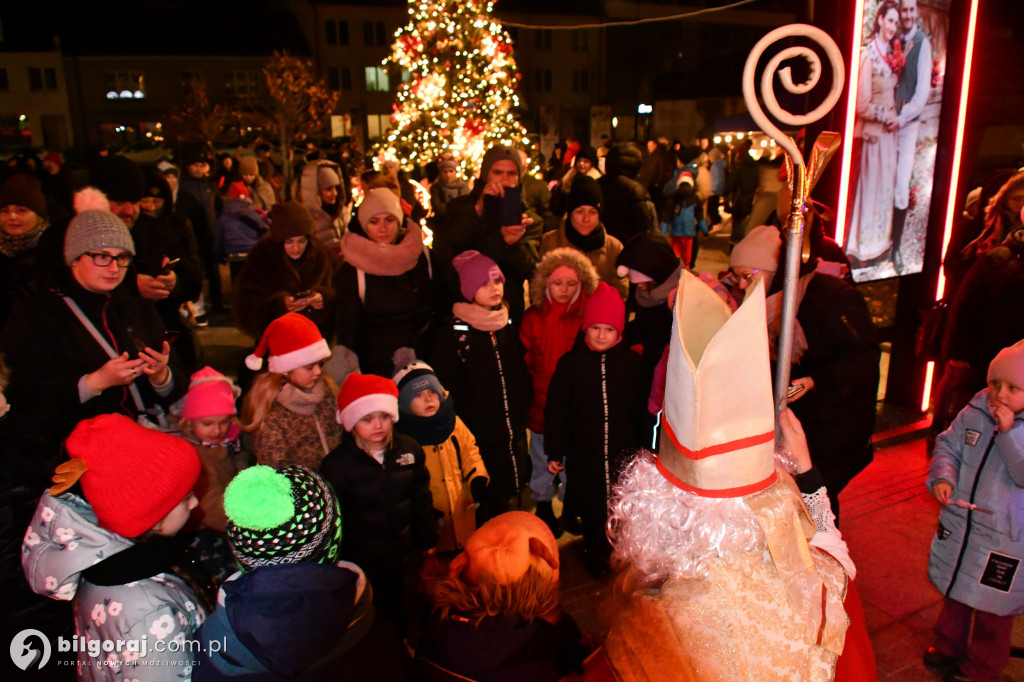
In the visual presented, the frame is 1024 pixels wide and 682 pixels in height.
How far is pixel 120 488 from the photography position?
7.04 ft

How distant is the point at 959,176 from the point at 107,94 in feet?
172

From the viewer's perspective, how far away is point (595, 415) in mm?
4055

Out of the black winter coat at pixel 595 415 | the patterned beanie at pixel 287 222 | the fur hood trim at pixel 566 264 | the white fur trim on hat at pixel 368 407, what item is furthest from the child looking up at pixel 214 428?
the fur hood trim at pixel 566 264

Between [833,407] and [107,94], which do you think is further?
[107,94]

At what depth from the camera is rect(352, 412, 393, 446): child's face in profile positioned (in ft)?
10.7

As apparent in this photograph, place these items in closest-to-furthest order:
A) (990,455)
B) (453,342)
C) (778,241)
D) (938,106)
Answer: (990,455) → (778,241) → (453,342) → (938,106)

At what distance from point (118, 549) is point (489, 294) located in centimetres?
248

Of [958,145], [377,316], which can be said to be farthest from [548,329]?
[958,145]

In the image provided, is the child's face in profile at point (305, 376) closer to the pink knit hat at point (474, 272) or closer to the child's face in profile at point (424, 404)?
the child's face in profile at point (424, 404)

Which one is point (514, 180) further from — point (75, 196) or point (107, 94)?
point (107, 94)

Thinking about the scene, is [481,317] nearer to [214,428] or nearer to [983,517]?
[214,428]

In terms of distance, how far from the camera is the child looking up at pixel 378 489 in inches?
128

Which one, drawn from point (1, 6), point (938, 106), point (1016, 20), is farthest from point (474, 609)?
point (1, 6)

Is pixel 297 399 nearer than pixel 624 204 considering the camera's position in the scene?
Yes
